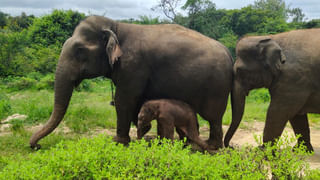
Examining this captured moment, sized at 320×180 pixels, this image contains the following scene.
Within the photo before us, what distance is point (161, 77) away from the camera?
4.47 metres

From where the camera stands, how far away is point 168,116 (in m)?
4.12

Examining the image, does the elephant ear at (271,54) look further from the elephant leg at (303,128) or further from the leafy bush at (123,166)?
the leafy bush at (123,166)

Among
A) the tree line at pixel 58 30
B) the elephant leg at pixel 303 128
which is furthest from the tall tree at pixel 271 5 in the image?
the elephant leg at pixel 303 128

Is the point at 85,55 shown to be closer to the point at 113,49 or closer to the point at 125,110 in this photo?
the point at 113,49

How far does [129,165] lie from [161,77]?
203 centimetres

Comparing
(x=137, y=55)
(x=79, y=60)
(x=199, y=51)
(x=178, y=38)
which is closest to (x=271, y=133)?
(x=199, y=51)

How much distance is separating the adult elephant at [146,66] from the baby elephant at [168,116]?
0.26m

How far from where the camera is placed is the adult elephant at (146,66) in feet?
14.3

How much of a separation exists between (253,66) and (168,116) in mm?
1504

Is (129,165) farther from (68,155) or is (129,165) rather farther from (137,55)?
(137,55)

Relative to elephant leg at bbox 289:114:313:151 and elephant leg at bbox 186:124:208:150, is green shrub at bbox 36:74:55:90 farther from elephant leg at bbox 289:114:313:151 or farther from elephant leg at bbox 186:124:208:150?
elephant leg at bbox 289:114:313:151

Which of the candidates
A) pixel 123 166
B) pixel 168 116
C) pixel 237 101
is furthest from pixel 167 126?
Answer: pixel 123 166

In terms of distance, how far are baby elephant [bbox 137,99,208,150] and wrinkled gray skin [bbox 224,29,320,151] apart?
2.54 feet

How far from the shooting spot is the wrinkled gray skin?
14.0 ft
